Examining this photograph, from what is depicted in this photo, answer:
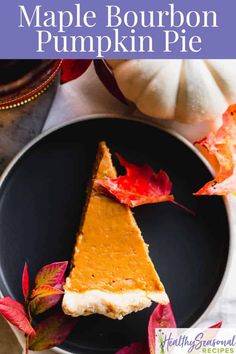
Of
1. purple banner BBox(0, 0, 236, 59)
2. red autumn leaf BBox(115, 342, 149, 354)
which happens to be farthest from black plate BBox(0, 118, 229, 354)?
purple banner BBox(0, 0, 236, 59)

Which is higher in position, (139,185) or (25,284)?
(139,185)

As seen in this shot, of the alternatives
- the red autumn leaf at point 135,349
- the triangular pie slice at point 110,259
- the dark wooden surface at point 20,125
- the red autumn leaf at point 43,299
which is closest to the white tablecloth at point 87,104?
the dark wooden surface at point 20,125

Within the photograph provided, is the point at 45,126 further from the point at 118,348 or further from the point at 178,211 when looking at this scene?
the point at 118,348

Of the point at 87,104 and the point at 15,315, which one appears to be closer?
the point at 15,315

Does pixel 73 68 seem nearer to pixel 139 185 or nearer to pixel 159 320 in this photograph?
pixel 139 185

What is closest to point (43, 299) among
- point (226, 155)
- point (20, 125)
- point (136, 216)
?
point (136, 216)

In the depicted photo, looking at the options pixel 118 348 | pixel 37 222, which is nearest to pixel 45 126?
pixel 37 222
